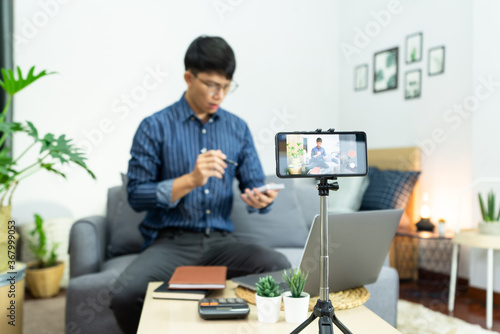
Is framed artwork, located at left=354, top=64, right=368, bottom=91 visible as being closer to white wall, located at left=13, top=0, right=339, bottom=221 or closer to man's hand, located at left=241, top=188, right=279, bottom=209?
white wall, located at left=13, top=0, right=339, bottom=221

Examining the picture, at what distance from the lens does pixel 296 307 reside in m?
0.91

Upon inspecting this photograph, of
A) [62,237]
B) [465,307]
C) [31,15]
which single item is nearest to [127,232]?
[62,237]

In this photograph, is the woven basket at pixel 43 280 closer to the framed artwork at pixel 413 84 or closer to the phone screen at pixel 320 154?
the phone screen at pixel 320 154

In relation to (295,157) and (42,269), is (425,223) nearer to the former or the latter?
(295,157)

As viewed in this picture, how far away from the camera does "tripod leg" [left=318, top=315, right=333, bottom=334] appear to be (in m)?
0.74

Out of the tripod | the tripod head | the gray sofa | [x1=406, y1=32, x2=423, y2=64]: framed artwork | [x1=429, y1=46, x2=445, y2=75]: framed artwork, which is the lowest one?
the gray sofa

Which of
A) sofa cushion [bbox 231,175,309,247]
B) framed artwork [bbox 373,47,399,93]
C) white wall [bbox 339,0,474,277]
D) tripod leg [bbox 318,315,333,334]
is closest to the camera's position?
tripod leg [bbox 318,315,333,334]

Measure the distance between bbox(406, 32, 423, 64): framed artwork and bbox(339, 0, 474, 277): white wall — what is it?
35 mm

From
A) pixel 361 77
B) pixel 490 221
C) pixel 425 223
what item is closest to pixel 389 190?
pixel 425 223

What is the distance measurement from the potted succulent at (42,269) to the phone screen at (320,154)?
236 cm

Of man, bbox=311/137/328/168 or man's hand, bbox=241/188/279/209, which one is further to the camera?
man's hand, bbox=241/188/279/209

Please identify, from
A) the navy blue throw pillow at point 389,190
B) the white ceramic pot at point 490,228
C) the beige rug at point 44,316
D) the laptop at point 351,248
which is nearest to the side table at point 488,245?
the white ceramic pot at point 490,228

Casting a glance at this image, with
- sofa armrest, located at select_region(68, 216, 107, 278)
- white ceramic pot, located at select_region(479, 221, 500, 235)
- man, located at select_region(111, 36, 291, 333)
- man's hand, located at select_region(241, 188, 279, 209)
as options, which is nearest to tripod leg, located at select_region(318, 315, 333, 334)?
man, located at select_region(111, 36, 291, 333)

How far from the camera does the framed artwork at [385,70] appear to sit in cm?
346
